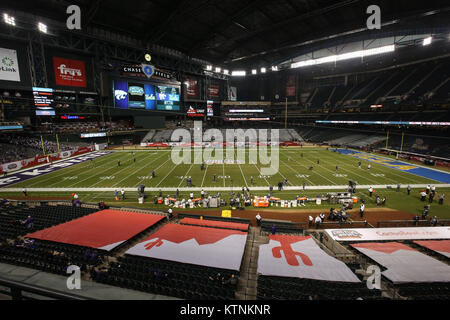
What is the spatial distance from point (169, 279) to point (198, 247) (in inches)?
111

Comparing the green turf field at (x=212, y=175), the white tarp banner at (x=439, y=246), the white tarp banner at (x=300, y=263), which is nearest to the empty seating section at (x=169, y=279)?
the white tarp banner at (x=300, y=263)

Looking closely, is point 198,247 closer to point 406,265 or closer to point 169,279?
point 169,279

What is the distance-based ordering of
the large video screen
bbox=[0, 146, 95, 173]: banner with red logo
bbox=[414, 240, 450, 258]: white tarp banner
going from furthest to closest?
the large video screen → bbox=[0, 146, 95, 173]: banner with red logo → bbox=[414, 240, 450, 258]: white tarp banner

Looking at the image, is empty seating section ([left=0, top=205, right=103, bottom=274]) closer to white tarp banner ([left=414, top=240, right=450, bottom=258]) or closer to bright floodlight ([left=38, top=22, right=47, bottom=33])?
white tarp banner ([left=414, top=240, right=450, bottom=258])

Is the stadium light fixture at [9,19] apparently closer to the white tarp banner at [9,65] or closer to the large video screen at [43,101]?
the white tarp banner at [9,65]

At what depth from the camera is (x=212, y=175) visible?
32781mm

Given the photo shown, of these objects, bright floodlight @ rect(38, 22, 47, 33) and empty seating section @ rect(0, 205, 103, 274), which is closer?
empty seating section @ rect(0, 205, 103, 274)

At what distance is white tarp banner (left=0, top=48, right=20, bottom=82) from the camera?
4050 cm

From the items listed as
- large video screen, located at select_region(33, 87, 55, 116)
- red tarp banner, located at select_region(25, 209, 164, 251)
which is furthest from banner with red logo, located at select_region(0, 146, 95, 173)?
red tarp banner, located at select_region(25, 209, 164, 251)

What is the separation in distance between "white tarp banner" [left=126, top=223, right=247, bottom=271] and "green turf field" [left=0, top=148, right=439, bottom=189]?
47.1ft

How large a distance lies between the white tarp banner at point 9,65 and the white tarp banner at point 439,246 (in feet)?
209

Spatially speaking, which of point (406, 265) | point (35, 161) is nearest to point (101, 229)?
point (406, 265)

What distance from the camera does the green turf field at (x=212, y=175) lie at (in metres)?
29.1

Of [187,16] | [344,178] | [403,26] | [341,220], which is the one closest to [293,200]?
[341,220]
